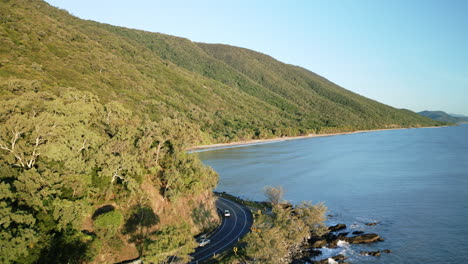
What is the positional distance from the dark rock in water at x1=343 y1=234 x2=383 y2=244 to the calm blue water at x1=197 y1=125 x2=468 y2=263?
3.81 feet

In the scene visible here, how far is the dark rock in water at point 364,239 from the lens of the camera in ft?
137

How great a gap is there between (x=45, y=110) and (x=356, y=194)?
201 ft

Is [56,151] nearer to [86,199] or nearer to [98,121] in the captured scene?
[86,199]

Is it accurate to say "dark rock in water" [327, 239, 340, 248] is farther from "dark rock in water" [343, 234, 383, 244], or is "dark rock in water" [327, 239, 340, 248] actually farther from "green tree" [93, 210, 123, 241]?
"green tree" [93, 210, 123, 241]

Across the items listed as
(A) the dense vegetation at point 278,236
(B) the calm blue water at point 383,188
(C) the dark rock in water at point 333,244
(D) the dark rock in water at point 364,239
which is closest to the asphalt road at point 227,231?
(A) the dense vegetation at point 278,236

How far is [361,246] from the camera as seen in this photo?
1594 inches

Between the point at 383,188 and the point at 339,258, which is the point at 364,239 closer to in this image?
the point at 339,258

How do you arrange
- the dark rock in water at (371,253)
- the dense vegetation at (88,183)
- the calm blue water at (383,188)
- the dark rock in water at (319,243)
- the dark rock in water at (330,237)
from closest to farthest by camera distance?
the dense vegetation at (88,183) → the dark rock in water at (371,253) → the dark rock in water at (319,243) → the calm blue water at (383,188) → the dark rock in water at (330,237)

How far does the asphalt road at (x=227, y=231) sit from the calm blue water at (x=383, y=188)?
1195cm

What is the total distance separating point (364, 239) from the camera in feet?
137

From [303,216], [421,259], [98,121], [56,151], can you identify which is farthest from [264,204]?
[56,151]

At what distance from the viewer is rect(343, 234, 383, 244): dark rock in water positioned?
41.7 meters

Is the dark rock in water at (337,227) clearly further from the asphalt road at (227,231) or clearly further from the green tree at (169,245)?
the green tree at (169,245)

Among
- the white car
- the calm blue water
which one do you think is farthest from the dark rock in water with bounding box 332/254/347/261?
the white car
